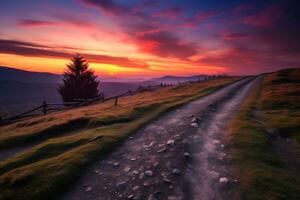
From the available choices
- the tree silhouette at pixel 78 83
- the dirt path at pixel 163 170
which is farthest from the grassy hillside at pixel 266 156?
the tree silhouette at pixel 78 83

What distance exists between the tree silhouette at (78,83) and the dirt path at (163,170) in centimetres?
3785

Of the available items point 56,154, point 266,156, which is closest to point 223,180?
point 266,156

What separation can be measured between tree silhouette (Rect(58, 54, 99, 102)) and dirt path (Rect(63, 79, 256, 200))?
37.8 metres

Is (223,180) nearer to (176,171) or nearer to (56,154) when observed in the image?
(176,171)

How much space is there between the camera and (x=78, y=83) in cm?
4678

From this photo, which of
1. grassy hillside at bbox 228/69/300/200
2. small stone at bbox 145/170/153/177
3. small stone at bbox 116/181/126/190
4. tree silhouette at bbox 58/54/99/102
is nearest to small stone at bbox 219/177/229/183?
grassy hillside at bbox 228/69/300/200

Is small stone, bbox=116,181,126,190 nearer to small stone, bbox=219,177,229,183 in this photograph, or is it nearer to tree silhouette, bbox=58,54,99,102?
small stone, bbox=219,177,229,183

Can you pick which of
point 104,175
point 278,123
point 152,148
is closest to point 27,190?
point 104,175

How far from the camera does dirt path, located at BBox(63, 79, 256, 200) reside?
614cm

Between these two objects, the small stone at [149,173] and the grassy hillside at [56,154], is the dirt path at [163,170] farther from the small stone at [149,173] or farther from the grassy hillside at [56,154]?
the grassy hillside at [56,154]

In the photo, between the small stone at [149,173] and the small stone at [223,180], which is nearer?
the small stone at [223,180]

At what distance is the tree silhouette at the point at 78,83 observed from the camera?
45312 millimetres

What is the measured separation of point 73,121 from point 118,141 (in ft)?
23.8

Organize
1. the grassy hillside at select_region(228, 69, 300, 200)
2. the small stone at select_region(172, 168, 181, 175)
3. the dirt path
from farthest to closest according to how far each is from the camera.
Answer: the small stone at select_region(172, 168, 181, 175), the dirt path, the grassy hillside at select_region(228, 69, 300, 200)
